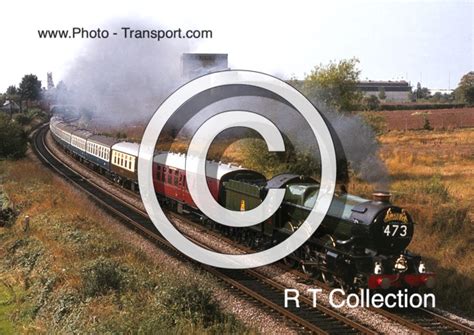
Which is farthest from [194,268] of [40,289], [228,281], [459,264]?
[459,264]

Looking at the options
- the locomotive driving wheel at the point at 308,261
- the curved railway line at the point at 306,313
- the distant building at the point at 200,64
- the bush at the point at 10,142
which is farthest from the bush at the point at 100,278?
Result: the bush at the point at 10,142

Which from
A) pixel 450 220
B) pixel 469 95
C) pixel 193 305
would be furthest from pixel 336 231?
pixel 469 95

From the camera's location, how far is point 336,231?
15406 millimetres

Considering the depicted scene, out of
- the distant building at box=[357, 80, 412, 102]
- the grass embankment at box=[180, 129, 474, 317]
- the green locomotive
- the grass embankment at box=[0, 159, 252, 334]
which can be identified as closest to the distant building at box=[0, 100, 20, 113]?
the grass embankment at box=[180, 129, 474, 317]

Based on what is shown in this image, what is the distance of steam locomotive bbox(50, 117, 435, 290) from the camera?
14.1m

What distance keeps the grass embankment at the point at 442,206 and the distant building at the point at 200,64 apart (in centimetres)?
1238

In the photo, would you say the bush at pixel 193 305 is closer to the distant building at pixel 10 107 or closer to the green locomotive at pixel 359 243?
the green locomotive at pixel 359 243

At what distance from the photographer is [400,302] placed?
14.5m

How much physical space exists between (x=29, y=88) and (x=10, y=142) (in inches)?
3196

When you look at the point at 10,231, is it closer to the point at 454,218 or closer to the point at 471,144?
the point at 454,218

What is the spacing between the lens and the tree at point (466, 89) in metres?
98.5

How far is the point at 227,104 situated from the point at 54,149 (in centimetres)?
3547

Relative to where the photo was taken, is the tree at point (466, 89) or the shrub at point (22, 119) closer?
the shrub at point (22, 119)

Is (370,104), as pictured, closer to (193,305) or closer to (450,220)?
(450,220)
